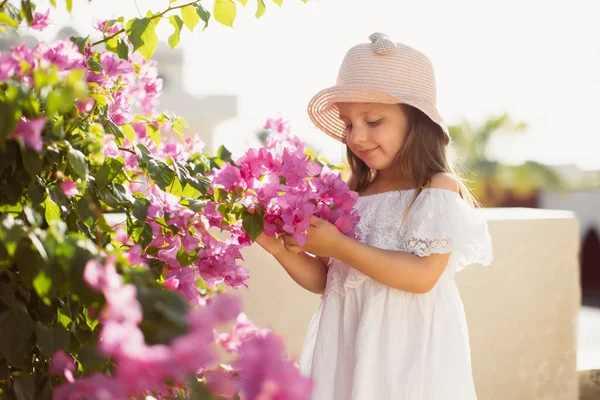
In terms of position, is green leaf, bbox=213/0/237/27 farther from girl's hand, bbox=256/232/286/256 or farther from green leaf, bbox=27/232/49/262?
green leaf, bbox=27/232/49/262

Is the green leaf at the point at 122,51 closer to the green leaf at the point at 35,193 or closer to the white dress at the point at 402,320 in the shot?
the green leaf at the point at 35,193

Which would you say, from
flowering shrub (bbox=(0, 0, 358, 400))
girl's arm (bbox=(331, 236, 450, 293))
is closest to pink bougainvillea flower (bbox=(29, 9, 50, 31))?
flowering shrub (bbox=(0, 0, 358, 400))

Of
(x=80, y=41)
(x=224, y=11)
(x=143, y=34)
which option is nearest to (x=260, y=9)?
(x=224, y=11)

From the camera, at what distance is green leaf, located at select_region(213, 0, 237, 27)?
1.23m

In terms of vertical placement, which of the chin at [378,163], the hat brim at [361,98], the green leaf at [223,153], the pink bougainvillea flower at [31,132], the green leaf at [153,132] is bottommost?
the pink bougainvillea flower at [31,132]

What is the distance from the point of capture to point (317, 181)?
1289 millimetres

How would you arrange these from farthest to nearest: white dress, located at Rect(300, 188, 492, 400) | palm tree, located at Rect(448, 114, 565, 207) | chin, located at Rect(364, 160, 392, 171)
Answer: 1. palm tree, located at Rect(448, 114, 565, 207)
2. chin, located at Rect(364, 160, 392, 171)
3. white dress, located at Rect(300, 188, 492, 400)

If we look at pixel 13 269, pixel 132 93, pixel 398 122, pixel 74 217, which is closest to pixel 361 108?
pixel 398 122

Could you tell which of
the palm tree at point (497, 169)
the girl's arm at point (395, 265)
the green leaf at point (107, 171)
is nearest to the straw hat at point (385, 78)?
the girl's arm at point (395, 265)

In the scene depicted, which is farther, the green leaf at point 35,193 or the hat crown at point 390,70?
the hat crown at point 390,70

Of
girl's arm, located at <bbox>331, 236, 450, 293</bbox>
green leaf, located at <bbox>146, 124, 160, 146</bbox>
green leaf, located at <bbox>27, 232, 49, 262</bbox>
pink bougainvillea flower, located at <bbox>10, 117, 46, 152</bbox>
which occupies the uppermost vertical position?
green leaf, located at <bbox>146, 124, 160, 146</bbox>

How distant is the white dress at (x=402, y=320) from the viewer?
1578 millimetres

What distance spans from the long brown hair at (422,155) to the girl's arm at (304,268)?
0.34 meters

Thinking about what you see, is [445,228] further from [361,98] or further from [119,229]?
[119,229]
